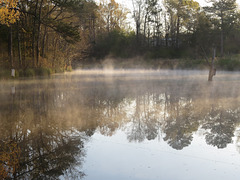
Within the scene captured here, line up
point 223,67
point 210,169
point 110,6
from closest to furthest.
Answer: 1. point 210,169
2. point 223,67
3. point 110,6

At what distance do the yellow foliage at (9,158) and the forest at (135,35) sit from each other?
24378 mm

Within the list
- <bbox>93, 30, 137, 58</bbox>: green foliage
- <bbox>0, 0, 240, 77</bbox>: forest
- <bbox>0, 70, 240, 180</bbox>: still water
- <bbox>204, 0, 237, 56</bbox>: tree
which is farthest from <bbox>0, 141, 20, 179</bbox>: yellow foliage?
<bbox>93, 30, 137, 58</bbox>: green foliage

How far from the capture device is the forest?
34.2 m

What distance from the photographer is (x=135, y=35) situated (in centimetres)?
6181

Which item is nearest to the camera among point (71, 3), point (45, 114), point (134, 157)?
point (134, 157)

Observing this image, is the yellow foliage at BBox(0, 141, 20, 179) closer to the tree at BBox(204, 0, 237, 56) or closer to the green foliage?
the tree at BBox(204, 0, 237, 56)

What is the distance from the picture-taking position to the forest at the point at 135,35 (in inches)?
1346

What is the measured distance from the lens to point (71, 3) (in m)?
29.8

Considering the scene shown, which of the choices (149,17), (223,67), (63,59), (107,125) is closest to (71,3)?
(63,59)

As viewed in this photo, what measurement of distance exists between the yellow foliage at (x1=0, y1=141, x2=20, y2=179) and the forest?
24378 millimetres

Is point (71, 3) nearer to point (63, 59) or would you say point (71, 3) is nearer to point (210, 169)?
point (63, 59)

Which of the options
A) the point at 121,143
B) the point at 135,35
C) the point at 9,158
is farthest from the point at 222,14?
the point at 9,158

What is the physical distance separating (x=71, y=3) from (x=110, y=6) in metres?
34.7

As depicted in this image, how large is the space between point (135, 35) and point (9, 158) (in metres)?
58.6
